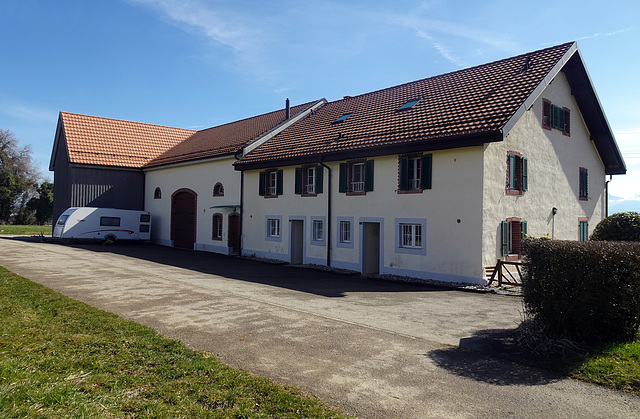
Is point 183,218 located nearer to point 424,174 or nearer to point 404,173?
point 404,173

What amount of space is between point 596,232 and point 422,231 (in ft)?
16.9

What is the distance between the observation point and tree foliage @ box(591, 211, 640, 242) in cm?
1268

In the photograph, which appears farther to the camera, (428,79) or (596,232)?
(428,79)

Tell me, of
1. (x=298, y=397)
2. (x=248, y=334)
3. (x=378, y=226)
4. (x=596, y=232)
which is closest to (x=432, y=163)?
(x=378, y=226)

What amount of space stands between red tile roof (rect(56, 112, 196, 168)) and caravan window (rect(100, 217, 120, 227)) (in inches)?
187

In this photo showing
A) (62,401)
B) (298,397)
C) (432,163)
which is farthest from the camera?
(432,163)

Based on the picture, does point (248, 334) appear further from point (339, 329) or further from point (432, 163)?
point (432, 163)

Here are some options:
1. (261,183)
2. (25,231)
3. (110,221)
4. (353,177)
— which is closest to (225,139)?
(261,183)

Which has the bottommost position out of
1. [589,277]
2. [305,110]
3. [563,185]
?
[589,277]

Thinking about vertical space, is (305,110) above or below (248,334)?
above

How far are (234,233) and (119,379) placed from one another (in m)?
19.6

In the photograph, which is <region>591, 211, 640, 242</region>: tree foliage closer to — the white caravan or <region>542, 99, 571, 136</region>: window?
<region>542, 99, 571, 136</region>: window

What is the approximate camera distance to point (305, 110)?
2688 cm

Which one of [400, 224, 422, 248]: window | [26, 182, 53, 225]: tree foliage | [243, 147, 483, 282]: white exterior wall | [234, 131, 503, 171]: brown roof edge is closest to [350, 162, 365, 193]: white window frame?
[243, 147, 483, 282]: white exterior wall
